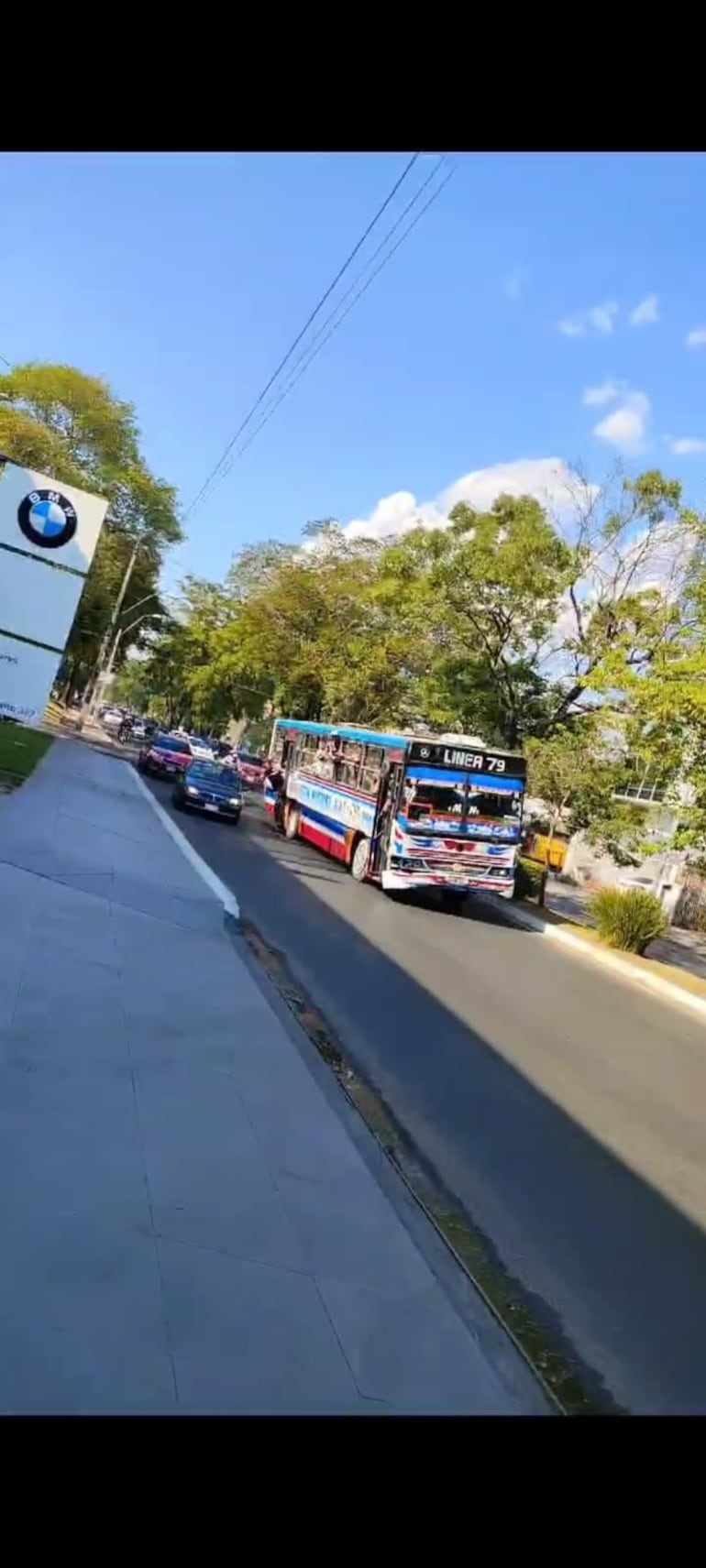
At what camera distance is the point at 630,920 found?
55.5 feet

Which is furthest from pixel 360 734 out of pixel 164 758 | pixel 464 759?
pixel 164 758

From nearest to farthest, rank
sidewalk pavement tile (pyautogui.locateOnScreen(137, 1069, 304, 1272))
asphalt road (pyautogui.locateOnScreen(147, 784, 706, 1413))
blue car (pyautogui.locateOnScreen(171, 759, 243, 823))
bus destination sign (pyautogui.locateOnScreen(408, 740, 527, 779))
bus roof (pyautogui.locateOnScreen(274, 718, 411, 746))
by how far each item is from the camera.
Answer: sidewalk pavement tile (pyautogui.locateOnScreen(137, 1069, 304, 1272)) < asphalt road (pyautogui.locateOnScreen(147, 784, 706, 1413)) < bus destination sign (pyautogui.locateOnScreen(408, 740, 527, 779)) < bus roof (pyautogui.locateOnScreen(274, 718, 411, 746)) < blue car (pyautogui.locateOnScreen(171, 759, 243, 823))

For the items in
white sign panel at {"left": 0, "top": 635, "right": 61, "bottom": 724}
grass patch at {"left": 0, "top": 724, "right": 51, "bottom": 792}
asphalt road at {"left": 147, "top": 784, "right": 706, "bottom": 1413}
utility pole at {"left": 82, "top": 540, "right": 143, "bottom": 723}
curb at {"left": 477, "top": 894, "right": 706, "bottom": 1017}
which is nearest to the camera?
asphalt road at {"left": 147, "top": 784, "right": 706, "bottom": 1413}

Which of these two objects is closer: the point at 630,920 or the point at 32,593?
the point at 32,593

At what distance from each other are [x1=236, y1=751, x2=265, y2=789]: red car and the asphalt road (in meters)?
33.2

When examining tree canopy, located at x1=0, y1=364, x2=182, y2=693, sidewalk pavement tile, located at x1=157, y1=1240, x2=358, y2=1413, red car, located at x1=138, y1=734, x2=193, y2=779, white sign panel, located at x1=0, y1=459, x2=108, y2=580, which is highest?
tree canopy, located at x1=0, y1=364, x2=182, y2=693

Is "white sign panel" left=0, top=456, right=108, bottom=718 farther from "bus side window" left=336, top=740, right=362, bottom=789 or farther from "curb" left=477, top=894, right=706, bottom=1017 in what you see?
"bus side window" left=336, top=740, right=362, bottom=789

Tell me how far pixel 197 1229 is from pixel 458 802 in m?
13.4

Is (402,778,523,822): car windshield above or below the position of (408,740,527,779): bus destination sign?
below

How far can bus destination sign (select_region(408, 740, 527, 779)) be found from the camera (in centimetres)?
1709

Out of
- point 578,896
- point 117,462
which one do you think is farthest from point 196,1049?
point 117,462

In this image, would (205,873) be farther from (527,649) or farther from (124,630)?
(124,630)

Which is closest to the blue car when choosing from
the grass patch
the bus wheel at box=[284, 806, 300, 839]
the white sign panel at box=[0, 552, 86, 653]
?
the bus wheel at box=[284, 806, 300, 839]
